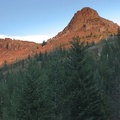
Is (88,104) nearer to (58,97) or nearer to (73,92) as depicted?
(73,92)

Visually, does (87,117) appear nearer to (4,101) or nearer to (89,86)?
(89,86)

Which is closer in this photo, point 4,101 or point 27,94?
point 27,94

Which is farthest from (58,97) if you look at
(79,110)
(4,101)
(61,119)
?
(4,101)

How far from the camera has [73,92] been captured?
26.2m

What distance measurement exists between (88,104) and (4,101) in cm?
2877

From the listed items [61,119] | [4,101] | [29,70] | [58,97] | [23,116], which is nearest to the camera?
[23,116]

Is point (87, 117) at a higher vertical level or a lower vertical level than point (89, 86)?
lower

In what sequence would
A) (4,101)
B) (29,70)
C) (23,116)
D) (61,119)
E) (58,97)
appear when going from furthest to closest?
(4,101) → (58,97) → (61,119) → (29,70) → (23,116)

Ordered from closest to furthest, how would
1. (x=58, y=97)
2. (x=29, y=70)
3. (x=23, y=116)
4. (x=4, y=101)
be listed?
(x=23, y=116), (x=29, y=70), (x=58, y=97), (x=4, y=101)

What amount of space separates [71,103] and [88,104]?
5.28 feet

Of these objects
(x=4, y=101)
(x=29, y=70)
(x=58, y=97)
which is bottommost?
(x=4, y=101)

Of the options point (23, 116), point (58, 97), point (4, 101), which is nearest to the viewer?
point (23, 116)

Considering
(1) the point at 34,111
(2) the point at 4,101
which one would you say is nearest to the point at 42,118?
(1) the point at 34,111

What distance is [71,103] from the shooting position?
26.4 meters
